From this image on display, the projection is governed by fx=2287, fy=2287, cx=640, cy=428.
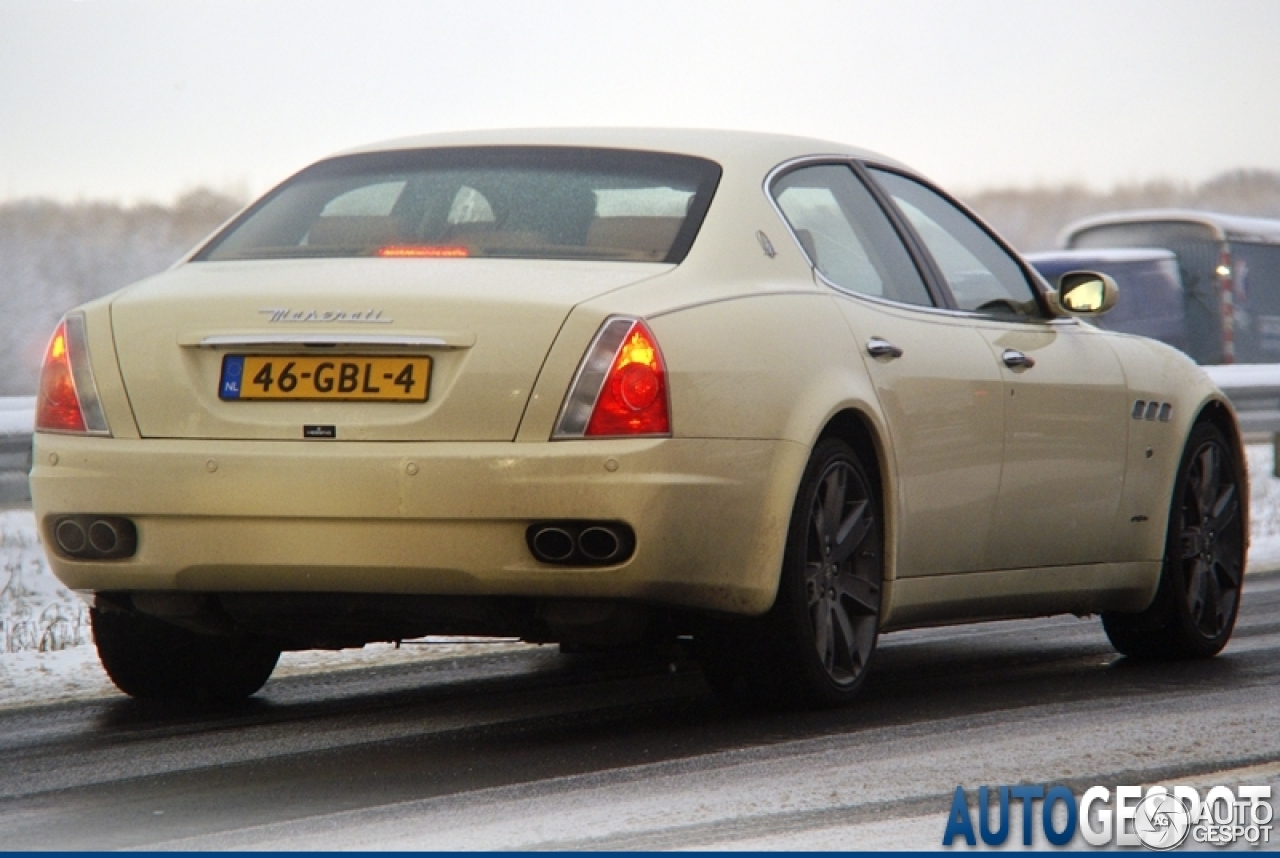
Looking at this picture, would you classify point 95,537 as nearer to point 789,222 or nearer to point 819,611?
point 819,611

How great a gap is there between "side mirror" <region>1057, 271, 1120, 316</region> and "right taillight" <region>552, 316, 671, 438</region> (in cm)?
238

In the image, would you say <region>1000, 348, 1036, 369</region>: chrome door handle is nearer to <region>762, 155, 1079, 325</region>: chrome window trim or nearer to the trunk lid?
<region>762, 155, 1079, 325</region>: chrome window trim

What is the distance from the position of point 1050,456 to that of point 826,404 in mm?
1412

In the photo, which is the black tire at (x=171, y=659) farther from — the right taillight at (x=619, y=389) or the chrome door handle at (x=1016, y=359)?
the chrome door handle at (x=1016, y=359)

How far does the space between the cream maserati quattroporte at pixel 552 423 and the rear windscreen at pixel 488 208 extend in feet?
0.04

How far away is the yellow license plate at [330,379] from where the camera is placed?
202 inches

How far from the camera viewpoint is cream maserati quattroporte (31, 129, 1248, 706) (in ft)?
16.7

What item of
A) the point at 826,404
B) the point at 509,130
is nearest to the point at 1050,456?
the point at 826,404

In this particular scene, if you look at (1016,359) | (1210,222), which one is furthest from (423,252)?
(1210,222)

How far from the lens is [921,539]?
6.14m

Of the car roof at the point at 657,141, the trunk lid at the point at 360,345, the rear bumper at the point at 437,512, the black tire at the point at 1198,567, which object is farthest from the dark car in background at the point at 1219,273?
the trunk lid at the point at 360,345

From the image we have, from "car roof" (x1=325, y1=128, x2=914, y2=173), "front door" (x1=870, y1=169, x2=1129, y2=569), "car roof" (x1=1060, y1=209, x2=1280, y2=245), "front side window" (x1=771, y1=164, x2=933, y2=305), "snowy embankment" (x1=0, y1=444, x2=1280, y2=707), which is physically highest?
"car roof" (x1=325, y1=128, x2=914, y2=173)

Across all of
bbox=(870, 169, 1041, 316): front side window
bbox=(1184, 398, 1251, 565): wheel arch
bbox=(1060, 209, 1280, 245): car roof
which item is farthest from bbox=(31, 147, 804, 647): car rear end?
Result: bbox=(1060, 209, 1280, 245): car roof

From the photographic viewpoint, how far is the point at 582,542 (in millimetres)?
5074
